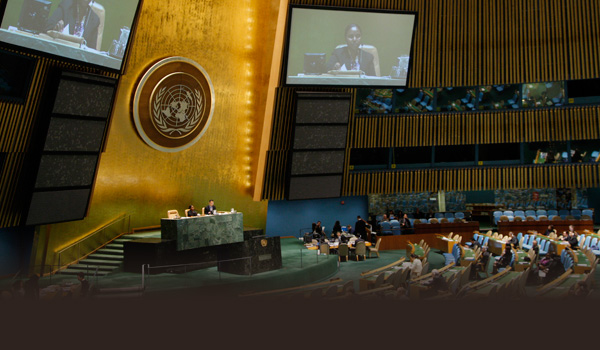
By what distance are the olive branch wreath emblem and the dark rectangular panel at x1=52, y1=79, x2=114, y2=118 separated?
89.8 inches

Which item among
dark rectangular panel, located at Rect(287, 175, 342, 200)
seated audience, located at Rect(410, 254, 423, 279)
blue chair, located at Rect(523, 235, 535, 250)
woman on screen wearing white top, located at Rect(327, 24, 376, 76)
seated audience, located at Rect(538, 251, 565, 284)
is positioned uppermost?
woman on screen wearing white top, located at Rect(327, 24, 376, 76)

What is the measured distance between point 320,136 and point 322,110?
760mm

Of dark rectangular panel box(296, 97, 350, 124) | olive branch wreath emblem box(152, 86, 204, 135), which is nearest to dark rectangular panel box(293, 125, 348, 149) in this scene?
dark rectangular panel box(296, 97, 350, 124)

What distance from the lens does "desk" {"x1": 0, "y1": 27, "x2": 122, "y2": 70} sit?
9.88 m

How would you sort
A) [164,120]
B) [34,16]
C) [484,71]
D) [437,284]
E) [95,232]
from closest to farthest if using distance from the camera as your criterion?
1. [437,284]
2. [34,16]
3. [95,232]
4. [164,120]
5. [484,71]

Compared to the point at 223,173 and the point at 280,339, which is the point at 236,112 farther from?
the point at 280,339

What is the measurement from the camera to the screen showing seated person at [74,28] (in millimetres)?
9898

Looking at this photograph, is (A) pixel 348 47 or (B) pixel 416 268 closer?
(B) pixel 416 268

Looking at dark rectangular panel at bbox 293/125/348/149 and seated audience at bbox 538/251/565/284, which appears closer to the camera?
seated audience at bbox 538/251/565/284

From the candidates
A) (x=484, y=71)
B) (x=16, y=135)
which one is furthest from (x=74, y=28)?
(x=484, y=71)

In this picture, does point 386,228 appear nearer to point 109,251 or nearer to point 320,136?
point 320,136

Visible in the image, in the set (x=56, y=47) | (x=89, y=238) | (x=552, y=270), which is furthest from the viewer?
(x=89, y=238)

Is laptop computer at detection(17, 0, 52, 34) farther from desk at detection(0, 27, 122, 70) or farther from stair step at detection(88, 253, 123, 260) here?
stair step at detection(88, 253, 123, 260)

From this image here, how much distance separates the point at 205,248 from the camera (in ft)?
44.9
